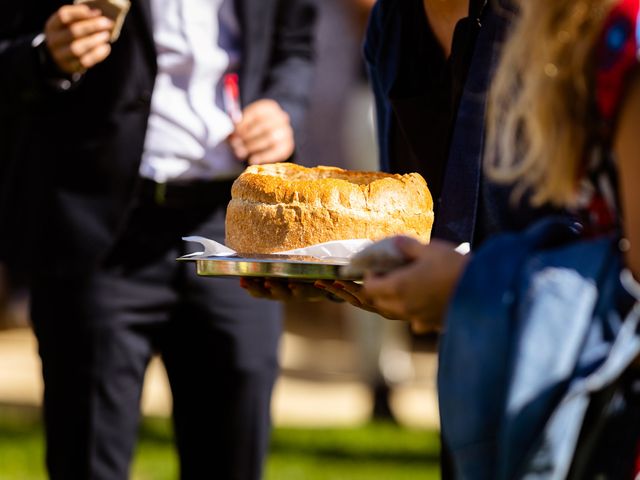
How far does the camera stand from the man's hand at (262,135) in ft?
10.9

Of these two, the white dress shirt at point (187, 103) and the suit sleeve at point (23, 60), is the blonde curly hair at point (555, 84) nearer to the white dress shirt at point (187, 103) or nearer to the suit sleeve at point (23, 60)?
the white dress shirt at point (187, 103)

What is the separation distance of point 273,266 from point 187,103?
3.67ft

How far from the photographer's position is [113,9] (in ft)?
10.6

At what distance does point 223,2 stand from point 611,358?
207cm

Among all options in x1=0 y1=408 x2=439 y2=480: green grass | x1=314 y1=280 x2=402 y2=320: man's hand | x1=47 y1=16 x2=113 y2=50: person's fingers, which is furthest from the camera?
x1=0 y1=408 x2=439 y2=480: green grass

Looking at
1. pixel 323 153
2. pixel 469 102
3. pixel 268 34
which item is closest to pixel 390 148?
pixel 469 102

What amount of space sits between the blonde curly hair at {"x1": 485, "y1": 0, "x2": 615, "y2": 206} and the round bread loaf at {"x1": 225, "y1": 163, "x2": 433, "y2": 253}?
→ 2.56 feet

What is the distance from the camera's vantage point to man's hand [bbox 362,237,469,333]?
1.79 meters

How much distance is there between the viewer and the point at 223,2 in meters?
3.44

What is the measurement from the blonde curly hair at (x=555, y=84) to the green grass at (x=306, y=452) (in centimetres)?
376

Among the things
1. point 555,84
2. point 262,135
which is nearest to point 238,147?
point 262,135

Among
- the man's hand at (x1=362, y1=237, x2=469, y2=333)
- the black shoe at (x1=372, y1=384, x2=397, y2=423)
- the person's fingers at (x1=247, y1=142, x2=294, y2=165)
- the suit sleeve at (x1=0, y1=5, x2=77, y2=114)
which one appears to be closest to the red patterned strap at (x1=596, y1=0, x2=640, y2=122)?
the man's hand at (x1=362, y1=237, x2=469, y2=333)

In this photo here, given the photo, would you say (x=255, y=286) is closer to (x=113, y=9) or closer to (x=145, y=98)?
(x=145, y=98)

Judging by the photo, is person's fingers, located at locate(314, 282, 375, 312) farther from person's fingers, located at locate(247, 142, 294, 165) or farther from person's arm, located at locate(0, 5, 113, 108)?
person's arm, located at locate(0, 5, 113, 108)
